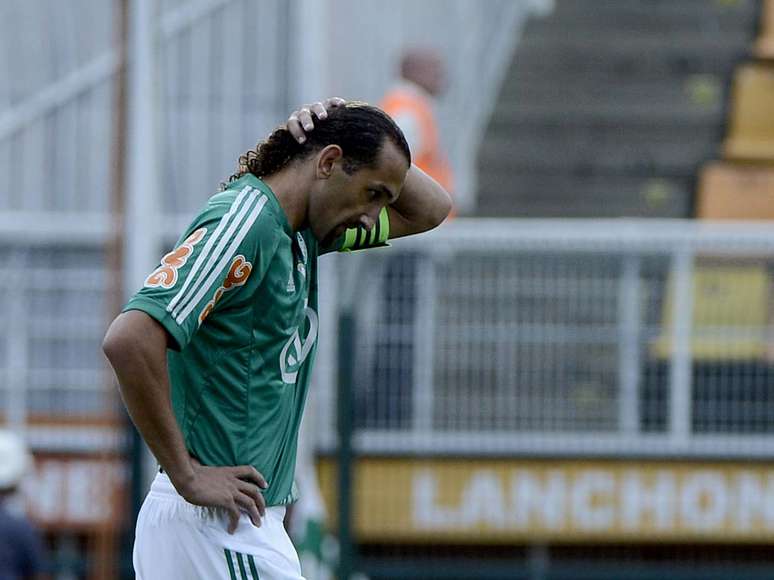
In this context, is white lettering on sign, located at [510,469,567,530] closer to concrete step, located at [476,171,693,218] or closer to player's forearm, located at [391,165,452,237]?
concrete step, located at [476,171,693,218]

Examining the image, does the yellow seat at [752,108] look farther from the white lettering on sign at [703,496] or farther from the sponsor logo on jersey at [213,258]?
the sponsor logo on jersey at [213,258]

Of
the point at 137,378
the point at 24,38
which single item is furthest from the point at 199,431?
the point at 24,38

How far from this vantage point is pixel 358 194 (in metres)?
4.02

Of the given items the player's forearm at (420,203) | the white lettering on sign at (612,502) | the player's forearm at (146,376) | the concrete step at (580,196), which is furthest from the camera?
the concrete step at (580,196)

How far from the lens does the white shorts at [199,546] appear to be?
4.02 meters

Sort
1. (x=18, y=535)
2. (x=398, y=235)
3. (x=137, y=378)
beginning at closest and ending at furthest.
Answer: (x=137, y=378) → (x=398, y=235) → (x=18, y=535)

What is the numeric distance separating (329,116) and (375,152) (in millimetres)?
141

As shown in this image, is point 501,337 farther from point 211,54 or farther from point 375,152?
point 375,152

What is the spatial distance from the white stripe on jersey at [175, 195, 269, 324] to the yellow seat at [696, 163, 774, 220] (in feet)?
25.9

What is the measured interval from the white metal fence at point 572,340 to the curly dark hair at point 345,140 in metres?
5.03

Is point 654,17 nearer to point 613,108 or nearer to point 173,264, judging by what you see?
point 613,108

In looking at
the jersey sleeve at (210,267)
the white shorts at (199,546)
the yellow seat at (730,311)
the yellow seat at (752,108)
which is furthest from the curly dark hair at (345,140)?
the yellow seat at (752,108)

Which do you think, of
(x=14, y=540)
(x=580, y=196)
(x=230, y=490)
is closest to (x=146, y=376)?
(x=230, y=490)

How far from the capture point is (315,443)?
30.5 feet
